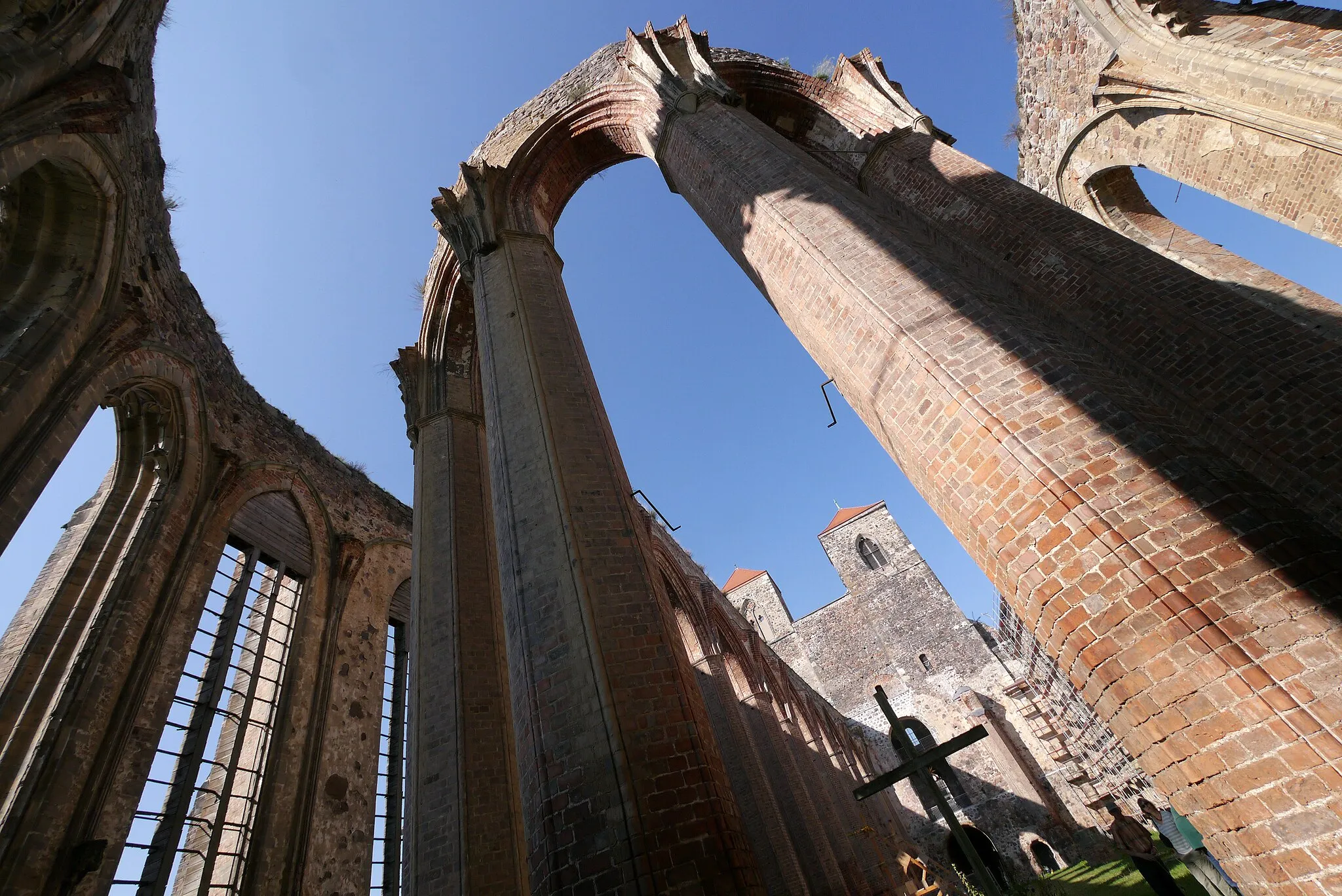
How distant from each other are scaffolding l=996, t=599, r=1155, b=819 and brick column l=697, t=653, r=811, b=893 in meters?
4.86

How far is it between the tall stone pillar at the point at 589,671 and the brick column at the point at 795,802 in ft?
28.8

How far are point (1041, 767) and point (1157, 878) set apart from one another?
15.1 m

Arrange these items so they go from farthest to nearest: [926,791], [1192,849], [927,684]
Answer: [927,684] < [926,791] < [1192,849]

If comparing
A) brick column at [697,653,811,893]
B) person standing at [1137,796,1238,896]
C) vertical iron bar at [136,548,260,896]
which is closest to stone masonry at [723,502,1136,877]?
person standing at [1137,796,1238,896]

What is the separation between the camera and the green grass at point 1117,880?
9547 millimetres

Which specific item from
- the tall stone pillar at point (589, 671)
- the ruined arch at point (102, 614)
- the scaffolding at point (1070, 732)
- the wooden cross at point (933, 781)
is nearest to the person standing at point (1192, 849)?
the scaffolding at point (1070, 732)

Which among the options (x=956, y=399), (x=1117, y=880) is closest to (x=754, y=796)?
(x=1117, y=880)

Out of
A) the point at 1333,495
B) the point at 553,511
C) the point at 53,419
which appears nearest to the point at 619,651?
the point at 553,511

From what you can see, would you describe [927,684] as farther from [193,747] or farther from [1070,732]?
[193,747]

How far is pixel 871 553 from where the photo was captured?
27.4 m

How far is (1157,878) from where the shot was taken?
22.4ft

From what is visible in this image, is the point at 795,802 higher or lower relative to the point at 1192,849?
higher

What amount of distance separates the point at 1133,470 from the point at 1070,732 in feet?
64.5

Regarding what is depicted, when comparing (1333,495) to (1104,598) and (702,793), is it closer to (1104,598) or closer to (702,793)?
(1104,598)
